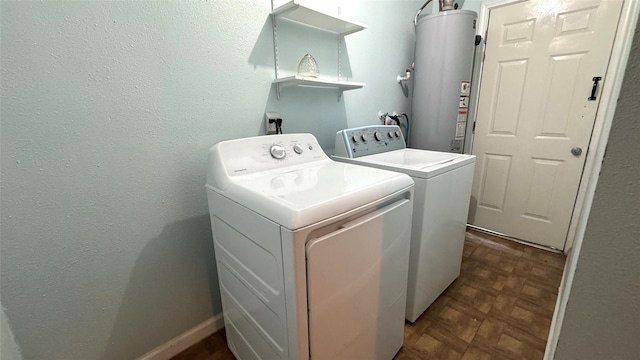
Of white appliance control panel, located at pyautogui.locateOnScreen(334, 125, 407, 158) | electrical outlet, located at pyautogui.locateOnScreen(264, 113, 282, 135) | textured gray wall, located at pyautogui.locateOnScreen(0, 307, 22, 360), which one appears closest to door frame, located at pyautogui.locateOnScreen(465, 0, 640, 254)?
white appliance control panel, located at pyautogui.locateOnScreen(334, 125, 407, 158)

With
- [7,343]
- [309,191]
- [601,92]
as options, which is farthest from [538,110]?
[7,343]

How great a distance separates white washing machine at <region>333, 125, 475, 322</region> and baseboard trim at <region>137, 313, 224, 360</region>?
1103 millimetres

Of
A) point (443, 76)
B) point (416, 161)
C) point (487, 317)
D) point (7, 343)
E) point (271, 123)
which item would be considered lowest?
point (487, 317)

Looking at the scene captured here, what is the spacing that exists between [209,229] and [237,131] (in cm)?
54

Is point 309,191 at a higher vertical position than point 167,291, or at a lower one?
higher

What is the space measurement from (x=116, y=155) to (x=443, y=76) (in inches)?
88.9

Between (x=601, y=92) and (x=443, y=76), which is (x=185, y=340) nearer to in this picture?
(x=443, y=76)

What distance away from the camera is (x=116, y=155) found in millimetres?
1069

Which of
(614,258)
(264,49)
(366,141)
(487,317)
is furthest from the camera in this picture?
(366,141)

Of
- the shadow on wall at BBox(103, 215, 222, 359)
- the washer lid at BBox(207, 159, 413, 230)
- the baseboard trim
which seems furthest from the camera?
the baseboard trim

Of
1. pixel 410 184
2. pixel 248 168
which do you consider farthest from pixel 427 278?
pixel 248 168

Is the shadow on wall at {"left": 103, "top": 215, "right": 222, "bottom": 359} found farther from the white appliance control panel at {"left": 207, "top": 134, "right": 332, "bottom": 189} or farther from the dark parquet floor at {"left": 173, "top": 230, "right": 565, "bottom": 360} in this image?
the white appliance control panel at {"left": 207, "top": 134, "right": 332, "bottom": 189}

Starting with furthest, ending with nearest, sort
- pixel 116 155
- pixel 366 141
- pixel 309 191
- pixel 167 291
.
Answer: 1. pixel 366 141
2. pixel 167 291
3. pixel 116 155
4. pixel 309 191

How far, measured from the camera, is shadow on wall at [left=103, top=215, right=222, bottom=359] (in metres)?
1.20
